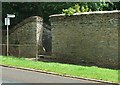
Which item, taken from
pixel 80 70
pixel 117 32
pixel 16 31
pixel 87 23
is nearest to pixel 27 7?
pixel 16 31

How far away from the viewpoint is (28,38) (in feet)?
85.9

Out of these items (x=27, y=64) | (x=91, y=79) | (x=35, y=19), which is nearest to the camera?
(x=91, y=79)

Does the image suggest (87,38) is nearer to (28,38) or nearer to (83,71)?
(83,71)

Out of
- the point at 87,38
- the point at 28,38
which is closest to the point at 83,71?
the point at 87,38

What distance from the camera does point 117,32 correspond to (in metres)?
19.6

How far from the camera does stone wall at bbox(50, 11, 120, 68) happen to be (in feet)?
65.5

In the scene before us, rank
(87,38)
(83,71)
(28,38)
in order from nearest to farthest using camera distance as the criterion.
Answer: (83,71)
(87,38)
(28,38)

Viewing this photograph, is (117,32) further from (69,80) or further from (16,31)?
(16,31)

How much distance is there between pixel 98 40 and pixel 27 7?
513 inches

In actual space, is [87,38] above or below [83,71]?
above

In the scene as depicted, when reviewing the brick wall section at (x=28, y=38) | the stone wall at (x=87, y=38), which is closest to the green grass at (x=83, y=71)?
the stone wall at (x=87, y=38)

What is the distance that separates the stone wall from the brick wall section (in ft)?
7.18

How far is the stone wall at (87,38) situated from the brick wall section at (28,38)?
219cm

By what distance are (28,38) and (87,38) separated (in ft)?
20.4
